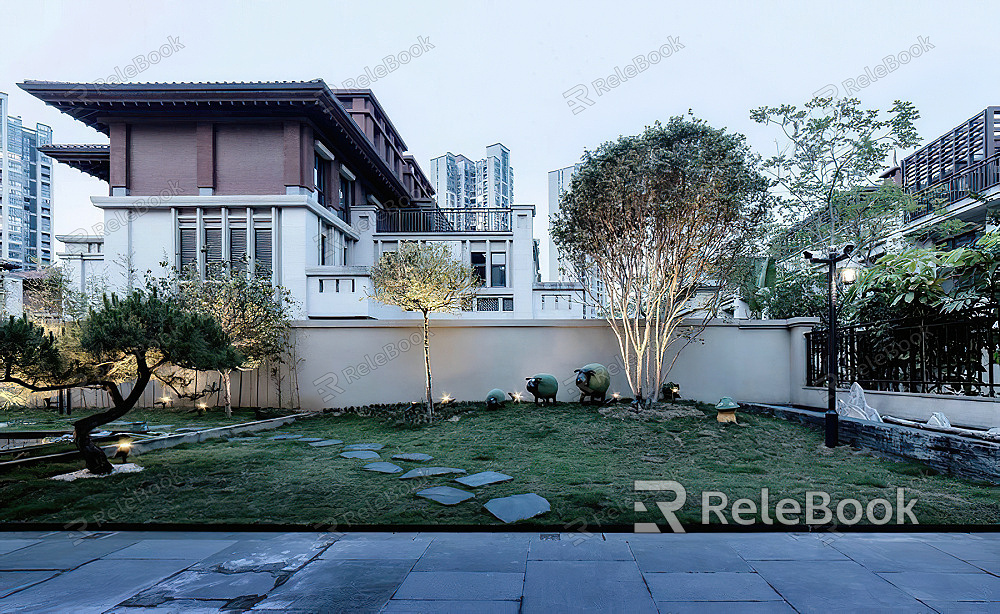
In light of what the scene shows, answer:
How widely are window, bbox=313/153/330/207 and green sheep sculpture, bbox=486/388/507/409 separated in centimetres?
1173

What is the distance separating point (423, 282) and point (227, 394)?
5.46 meters

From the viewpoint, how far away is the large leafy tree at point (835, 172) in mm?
14797

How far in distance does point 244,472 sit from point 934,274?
10.8 metres

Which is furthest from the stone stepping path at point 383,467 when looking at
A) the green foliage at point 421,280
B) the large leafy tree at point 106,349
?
the green foliage at point 421,280

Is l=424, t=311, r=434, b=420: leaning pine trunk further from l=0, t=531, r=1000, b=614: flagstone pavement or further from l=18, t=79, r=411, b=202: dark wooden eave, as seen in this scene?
l=18, t=79, r=411, b=202: dark wooden eave

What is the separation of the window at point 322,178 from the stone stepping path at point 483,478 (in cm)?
1565

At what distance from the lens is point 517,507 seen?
4.78m

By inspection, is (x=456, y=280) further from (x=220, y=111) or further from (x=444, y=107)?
(x=220, y=111)

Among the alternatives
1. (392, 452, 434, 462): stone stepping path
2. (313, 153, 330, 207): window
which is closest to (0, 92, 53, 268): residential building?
(313, 153, 330, 207): window

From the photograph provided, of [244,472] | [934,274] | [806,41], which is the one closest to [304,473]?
[244,472]

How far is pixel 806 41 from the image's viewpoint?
10195 mm

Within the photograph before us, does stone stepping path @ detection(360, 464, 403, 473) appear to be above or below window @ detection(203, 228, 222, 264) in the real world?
below

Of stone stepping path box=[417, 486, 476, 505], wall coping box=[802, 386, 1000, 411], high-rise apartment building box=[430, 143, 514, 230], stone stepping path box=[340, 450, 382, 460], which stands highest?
high-rise apartment building box=[430, 143, 514, 230]

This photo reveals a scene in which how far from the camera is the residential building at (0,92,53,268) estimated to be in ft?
198
